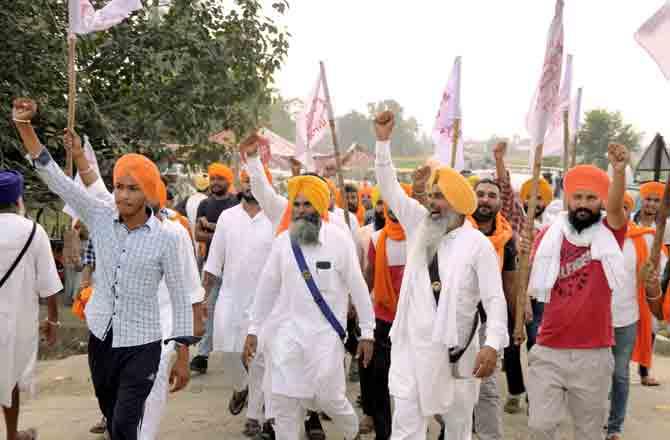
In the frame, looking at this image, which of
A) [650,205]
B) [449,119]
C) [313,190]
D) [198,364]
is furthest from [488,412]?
[198,364]

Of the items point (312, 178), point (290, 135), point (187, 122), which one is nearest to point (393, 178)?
point (312, 178)

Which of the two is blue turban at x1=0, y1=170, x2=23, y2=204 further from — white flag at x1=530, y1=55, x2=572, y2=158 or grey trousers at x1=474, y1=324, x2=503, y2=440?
white flag at x1=530, y1=55, x2=572, y2=158

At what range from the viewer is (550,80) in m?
6.14

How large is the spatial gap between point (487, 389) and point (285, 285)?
1.61 meters

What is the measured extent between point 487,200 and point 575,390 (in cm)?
177

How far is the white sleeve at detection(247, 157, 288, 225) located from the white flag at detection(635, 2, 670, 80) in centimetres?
308

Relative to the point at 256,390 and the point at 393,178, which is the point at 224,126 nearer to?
the point at 256,390

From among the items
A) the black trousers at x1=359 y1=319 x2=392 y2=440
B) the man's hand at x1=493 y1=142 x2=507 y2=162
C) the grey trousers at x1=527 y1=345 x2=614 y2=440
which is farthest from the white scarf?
the man's hand at x1=493 y1=142 x2=507 y2=162

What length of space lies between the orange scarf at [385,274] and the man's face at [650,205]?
3.00 meters

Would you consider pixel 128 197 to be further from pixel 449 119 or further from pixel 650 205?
pixel 650 205

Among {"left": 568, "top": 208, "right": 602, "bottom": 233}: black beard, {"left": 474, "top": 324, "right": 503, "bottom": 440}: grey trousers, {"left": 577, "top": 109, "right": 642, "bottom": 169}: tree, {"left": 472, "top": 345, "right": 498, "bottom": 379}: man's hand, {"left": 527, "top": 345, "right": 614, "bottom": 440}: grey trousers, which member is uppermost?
{"left": 577, "top": 109, "right": 642, "bottom": 169}: tree

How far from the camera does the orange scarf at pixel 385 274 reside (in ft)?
22.7

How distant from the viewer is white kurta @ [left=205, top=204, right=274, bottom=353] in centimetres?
782

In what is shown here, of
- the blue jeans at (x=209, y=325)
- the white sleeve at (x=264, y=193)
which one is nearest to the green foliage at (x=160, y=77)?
the blue jeans at (x=209, y=325)
